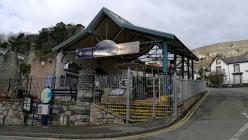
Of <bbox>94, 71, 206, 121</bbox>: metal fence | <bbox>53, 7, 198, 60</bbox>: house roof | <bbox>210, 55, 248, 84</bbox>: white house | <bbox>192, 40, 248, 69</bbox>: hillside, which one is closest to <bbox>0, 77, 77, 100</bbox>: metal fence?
<bbox>94, 71, 206, 121</bbox>: metal fence

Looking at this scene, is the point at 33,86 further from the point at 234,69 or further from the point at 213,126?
the point at 234,69

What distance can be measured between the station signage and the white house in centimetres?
5507

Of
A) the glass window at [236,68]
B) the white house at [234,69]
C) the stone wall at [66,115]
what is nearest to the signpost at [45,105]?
the stone wall at [66,115]

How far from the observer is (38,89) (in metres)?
18.0

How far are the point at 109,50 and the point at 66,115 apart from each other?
6.71 metres

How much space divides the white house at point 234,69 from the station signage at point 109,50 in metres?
55.1

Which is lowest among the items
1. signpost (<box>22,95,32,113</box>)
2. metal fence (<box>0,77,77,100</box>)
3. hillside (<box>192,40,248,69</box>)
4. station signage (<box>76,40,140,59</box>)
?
signpost (<box>22,95,32,113</box>)

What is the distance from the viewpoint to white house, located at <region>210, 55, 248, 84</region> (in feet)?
227

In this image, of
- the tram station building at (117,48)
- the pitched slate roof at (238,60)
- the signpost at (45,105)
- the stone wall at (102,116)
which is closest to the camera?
the stone wall at (102,116)

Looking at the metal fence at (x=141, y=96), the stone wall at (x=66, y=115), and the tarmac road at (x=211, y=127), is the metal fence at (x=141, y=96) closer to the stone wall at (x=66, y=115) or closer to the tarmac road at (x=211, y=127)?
the stone wall at (x=66, y=115)

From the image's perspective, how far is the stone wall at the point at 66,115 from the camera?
14953mm

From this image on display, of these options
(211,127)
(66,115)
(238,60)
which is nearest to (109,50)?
(66,115)

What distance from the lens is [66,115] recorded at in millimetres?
15656

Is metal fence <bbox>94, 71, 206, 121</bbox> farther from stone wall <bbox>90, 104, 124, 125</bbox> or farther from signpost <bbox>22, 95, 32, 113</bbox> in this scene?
signpost <bbox>22, 95, 32, 113</bbox>
